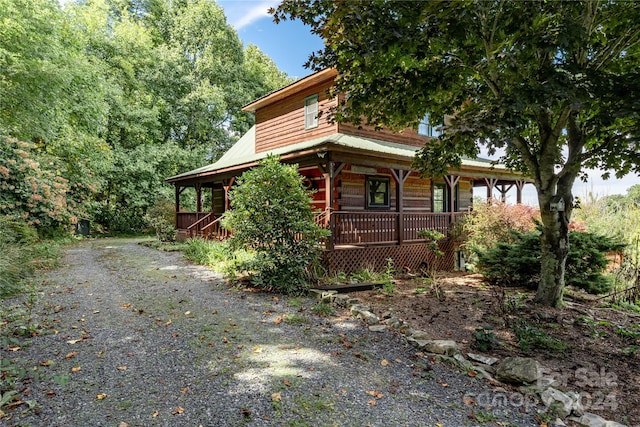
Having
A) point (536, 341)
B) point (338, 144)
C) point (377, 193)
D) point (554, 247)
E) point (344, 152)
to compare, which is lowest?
point (536, 341)

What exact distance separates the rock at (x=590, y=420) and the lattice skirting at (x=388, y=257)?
5.89m

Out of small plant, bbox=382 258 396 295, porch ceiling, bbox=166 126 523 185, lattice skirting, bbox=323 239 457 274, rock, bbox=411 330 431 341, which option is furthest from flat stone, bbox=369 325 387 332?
porch ceiling, bbox=166 126 523 185

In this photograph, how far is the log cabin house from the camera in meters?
9.05

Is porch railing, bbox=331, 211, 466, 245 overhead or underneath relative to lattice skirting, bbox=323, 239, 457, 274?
overhead

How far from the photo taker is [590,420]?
9.79ft

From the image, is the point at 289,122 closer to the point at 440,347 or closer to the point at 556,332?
the point at 440,347

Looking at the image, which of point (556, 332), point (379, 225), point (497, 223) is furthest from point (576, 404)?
point (497, 223)

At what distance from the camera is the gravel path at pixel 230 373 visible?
2.85 meters

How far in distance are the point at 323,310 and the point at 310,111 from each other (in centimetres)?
869

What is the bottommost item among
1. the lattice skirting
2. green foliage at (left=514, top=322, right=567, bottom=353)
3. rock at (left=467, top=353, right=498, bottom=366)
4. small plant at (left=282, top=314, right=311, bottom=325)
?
rock at (left=467, top=353, right=498, bottom=366)

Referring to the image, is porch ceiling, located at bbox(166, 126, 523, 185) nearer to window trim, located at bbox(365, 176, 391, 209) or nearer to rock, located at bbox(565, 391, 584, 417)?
window trim, located at bbox(365, 176, 391, 209)

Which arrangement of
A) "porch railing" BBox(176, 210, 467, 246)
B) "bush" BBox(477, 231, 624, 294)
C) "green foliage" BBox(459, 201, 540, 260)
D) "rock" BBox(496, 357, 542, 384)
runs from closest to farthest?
"rock" BBox(496, 357, 542, 384)
"bush" BBox(477, 231, 624, 294)
"porch railing" BBox(176, 210, 467, 246)
"green foliage" BBox(459, 201, 540, 260)

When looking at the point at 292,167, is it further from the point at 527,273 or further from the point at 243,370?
the point at 527,273

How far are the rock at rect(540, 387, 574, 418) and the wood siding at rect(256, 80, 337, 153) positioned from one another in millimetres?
9252
